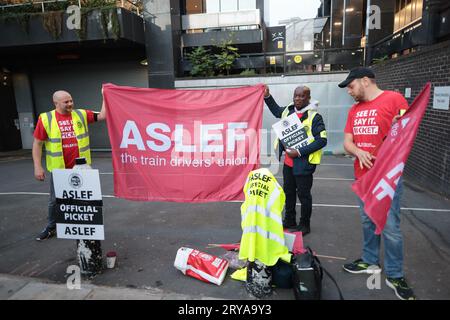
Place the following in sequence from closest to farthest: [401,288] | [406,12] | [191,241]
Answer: [401,288] → [191,241] → [406,12]

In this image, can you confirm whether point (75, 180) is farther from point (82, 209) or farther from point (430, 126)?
point (430, 126)

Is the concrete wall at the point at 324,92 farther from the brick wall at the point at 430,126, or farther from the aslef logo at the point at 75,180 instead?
the aslef logo at the point at 75,180

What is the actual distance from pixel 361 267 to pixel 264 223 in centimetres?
133

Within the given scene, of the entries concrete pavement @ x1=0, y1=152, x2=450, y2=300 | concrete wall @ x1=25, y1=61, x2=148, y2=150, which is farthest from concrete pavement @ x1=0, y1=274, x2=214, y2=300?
concrete wall @ x1=25, y1=61, x2=148, y2=150

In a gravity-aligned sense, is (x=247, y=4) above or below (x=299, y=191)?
above

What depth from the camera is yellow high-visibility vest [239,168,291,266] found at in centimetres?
320

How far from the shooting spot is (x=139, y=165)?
4289 mm

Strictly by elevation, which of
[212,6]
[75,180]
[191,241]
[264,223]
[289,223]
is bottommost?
[191,241]

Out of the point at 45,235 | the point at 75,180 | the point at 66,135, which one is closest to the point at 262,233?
the point at 75,180

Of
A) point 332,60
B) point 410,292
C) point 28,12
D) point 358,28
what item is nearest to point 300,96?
point 410,292

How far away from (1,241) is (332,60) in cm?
1161

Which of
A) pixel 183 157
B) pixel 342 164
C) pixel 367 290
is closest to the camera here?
pixel 367 290

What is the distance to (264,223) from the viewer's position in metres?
3.21

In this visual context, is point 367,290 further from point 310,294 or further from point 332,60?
point 332,60
